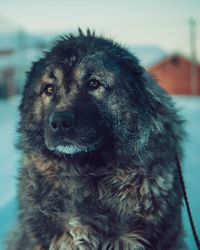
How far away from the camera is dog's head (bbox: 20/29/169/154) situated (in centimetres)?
298

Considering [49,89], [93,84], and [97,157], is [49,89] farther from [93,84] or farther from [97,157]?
[97,157]

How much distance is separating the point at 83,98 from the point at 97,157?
42cm

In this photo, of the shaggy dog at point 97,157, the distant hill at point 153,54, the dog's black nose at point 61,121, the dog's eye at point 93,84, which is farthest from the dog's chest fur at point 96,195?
the distant hill at point 153,54

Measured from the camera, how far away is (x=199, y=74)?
126 ft

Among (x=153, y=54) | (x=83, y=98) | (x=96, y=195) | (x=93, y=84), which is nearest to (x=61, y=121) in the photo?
(x=83, y=98)

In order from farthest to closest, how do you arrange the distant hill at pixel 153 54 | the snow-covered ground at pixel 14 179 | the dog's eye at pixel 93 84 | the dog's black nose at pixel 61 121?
the distant hill at pixel 153 54, the snow-covered ground at pixel 14 179, the dog's eye at pixel 93 84, the dog's black nose at pixel 61 121

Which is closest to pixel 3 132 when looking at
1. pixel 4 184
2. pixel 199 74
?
pixel 4 184

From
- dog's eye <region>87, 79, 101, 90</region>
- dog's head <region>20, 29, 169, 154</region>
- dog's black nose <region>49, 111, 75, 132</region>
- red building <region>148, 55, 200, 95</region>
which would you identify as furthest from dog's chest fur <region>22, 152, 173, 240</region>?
red building <region>148, 55, 200, 95</region>

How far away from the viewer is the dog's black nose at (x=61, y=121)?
285cm

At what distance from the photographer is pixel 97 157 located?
3.18m

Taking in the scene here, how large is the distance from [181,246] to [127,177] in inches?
23.0

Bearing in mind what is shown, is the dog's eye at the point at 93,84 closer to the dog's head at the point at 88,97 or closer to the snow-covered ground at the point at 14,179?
the dog's head at the point at 88,97

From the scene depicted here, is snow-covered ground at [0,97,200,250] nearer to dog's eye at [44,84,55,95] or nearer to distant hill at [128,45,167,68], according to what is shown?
dog's eye at [44,84,55,95]

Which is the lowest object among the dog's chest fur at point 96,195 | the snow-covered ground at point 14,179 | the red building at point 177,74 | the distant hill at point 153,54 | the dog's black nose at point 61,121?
the red building at point 177,74
